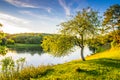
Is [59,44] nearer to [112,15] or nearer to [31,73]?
[31,73]

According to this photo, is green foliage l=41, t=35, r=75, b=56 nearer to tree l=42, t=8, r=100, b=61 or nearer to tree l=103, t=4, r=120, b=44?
tree l=42, t=8, r=100, b=61

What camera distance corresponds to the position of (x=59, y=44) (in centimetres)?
3372

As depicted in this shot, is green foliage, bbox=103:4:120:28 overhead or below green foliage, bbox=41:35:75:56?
overhead

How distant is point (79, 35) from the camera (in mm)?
35531

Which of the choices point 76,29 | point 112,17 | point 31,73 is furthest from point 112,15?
point 31,73

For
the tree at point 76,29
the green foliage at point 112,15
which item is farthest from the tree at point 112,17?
the tree at point 76,29

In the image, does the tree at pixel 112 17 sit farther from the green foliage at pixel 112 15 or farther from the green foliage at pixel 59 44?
the green foliage at pixel 59 44

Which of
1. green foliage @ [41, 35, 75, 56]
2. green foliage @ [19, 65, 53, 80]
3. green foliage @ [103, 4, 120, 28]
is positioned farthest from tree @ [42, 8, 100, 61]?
green foliage @ [103, 4, 120, 28]

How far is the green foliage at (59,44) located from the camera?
111ft

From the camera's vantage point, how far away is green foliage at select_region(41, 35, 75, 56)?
Answer: 3384cm

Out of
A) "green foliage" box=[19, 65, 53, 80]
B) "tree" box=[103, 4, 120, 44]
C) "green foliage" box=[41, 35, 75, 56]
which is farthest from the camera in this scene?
"tree" box=[103, 4, 120, 44]

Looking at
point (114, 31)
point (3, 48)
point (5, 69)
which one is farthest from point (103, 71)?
point (114, 31)

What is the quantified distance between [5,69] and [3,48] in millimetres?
8140

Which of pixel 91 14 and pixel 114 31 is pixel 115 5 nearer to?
pixel 114 31
